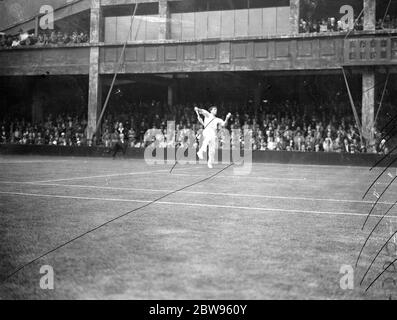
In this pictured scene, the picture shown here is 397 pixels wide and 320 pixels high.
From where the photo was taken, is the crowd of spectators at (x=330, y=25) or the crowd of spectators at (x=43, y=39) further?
the crowd of spectators at (x=43, y=39)

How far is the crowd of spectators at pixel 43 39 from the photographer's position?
31234 mm

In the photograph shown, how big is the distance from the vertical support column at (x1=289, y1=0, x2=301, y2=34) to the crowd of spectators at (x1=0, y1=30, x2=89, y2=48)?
13242mm

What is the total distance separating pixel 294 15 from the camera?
88.0ft

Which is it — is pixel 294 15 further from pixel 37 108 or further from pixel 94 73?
pixel 37 108

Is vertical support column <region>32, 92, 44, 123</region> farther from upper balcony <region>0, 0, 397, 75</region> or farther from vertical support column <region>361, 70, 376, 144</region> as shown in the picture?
vertical support column <region>361, 70, 376, 144</region>

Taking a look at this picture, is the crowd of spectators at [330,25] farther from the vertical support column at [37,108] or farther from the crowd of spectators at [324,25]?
the vertical support column at [37,108]

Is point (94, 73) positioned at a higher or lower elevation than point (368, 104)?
higher

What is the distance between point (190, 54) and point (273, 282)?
86.1 ft

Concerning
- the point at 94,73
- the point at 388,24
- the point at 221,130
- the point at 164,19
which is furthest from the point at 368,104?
the point at 94,73

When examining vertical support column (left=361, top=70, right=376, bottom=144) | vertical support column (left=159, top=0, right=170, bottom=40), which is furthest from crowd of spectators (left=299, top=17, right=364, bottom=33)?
vertical support column (left=159, top=0, right=170, bottom=40)

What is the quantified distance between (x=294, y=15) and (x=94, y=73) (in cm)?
1281

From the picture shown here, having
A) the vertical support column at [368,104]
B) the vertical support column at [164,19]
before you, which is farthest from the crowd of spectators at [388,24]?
the vertical support column at [164,19]

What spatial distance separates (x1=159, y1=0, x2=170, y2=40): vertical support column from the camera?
29.3 m

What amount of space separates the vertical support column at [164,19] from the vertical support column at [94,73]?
13.7ft
